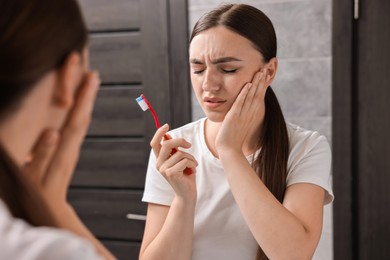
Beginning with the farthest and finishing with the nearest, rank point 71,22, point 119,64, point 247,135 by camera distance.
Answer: point 119,64
point 247,135
point 71,22

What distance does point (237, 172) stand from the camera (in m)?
1.28

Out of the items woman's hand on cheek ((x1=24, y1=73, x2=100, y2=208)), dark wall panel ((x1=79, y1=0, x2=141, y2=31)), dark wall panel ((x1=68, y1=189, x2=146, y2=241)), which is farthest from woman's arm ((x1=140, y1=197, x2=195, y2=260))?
dark wall panel ((x1=79, y1=0, x2=141, y2=31))

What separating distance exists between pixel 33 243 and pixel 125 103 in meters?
1.81

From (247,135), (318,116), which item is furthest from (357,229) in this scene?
(247,135)

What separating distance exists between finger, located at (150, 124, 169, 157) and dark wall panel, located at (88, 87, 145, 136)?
0.97 meters

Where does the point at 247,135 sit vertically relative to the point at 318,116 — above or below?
above

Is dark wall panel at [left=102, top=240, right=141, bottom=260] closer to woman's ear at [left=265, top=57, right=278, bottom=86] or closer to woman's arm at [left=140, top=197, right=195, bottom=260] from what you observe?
woman's arm at [left=140, top=197, right=195, bottom=260]

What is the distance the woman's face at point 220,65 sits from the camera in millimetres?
1331

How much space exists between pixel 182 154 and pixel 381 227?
1046mm

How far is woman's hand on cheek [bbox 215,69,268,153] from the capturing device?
133 cm

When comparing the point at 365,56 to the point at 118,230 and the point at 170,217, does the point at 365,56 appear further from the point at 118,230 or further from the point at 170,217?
the point at 118,230

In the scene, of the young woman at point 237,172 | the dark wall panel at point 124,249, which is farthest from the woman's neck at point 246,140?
the dark wall panel at point 124,249

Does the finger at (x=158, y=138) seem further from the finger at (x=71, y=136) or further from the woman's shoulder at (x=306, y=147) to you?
the finger at (x=71, y=136)

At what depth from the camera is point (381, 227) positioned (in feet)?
6.61
